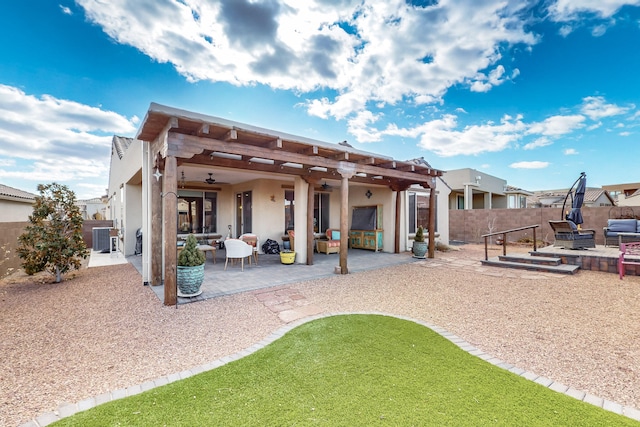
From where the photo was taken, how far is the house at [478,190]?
19344mm

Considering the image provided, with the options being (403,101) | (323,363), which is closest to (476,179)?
(403,101)

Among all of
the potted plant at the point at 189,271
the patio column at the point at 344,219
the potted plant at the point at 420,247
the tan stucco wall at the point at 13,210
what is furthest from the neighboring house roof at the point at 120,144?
the potted plant at the point at 420,247

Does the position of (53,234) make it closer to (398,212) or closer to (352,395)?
(352,395)

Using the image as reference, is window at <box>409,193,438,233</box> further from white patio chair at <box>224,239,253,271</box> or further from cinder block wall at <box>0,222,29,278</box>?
cinder block wall at <box>0,222,29,278</box>

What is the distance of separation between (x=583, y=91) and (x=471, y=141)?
839cm

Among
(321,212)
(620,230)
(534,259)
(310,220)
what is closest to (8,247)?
(310,220)

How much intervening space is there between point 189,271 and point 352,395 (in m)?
3.86

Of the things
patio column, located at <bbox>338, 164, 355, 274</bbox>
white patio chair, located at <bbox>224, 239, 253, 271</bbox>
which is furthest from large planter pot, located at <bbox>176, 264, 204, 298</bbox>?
patio column, located at <bbox>338, 164, 355, 274</bbox>

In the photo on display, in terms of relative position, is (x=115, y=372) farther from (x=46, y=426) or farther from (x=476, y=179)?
(x=476, y=179)

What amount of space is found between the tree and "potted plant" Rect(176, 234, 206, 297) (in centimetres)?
408

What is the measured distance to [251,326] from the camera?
4008mm

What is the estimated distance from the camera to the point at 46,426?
201 centimetres

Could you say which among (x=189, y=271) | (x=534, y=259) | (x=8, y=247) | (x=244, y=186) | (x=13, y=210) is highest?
(x=244, y=186)

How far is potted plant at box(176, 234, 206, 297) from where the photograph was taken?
505 centimetres
